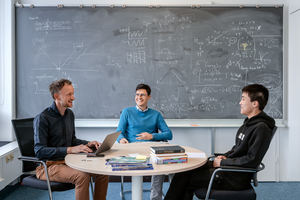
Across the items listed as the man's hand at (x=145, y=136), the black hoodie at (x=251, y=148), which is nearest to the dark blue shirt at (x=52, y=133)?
the man's hand at (x=145, y=136)

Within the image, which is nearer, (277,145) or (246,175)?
(246,175)

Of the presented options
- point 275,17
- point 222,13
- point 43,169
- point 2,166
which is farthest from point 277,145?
point 2,166

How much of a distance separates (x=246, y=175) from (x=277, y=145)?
192 centimetres

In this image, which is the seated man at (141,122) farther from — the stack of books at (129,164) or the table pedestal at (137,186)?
the stack of books at (129,164)

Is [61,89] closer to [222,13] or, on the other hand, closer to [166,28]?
[166,28]

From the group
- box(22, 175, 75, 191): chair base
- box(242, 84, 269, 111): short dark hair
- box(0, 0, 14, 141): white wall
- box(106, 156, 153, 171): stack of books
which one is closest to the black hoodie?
box(242, 84, 269, 111): short dark hair

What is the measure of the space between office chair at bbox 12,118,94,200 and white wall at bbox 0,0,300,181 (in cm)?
121

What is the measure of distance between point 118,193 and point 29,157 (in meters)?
1.44

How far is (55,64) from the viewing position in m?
3.58

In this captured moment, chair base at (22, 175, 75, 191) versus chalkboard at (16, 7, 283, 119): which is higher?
chalkboard at (16, 7, 283, 119)

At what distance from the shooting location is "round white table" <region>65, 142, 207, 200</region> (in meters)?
1.63

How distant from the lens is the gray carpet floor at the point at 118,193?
3062 mm

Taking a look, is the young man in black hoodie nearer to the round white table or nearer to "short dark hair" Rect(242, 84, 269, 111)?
"short dark hair" Rect(242, 84, 269, 111)

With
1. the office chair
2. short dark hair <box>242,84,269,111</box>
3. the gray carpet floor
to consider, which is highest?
→ short dark hair <box>242,84,269,111</box>
